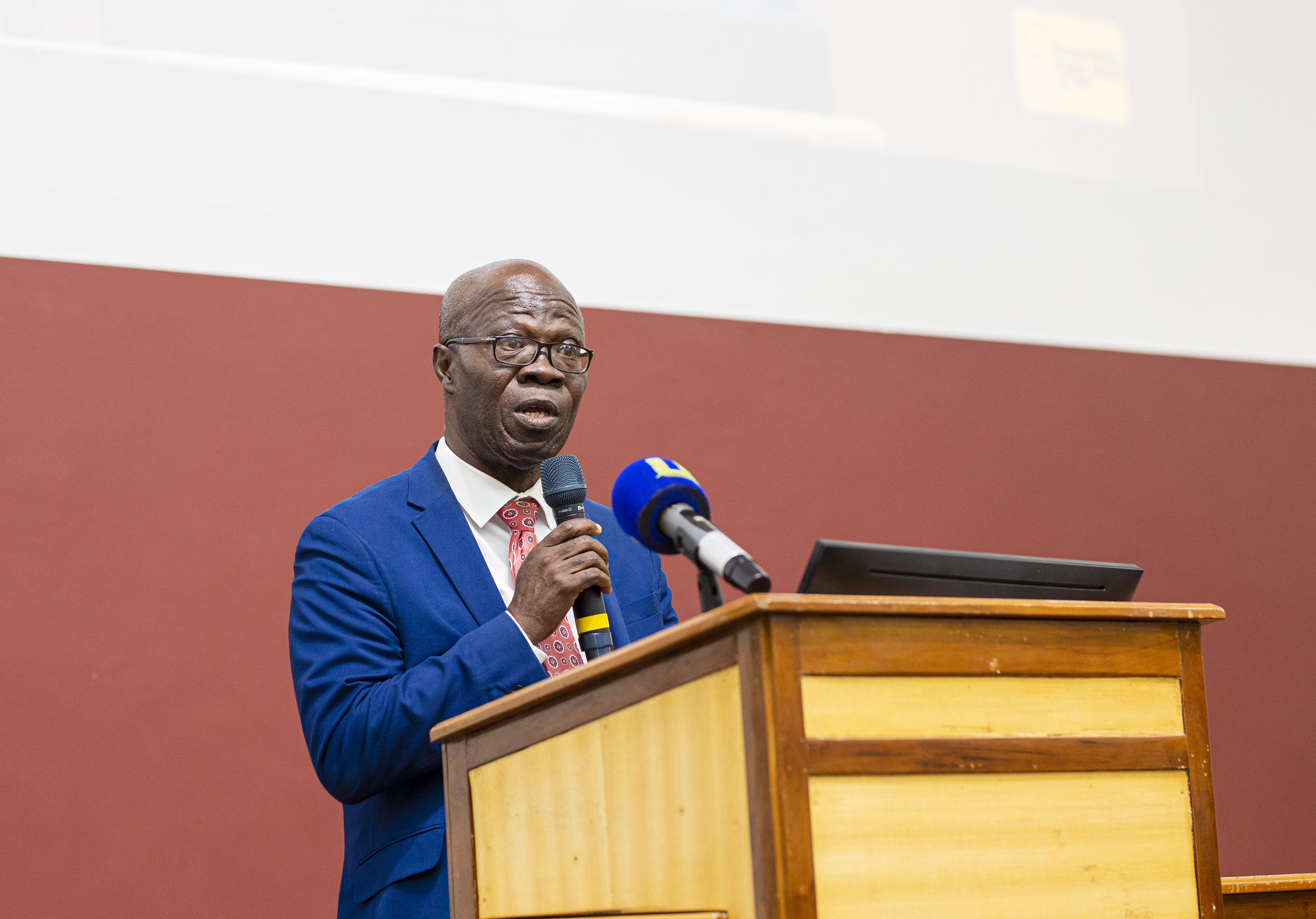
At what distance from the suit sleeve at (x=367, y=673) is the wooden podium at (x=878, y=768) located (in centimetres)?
28

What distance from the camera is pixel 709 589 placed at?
1316 mm

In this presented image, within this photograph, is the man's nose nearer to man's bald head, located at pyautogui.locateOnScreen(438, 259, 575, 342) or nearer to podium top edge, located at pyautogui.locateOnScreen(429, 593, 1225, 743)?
man's bald head, located at pyautogui.locateOnScreen(438, 259, 575, 342)

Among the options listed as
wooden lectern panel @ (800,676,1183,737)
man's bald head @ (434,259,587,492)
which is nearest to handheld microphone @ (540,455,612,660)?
man's bald head @ (434,259,587,492)

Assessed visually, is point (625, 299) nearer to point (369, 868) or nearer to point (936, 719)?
point (369, 868)

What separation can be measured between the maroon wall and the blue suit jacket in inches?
31.0

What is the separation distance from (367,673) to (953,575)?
0.82 metres

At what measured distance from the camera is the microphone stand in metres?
1.28

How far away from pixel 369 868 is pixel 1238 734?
257 cm

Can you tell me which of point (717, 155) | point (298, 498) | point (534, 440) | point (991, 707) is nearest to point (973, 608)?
point (991, 707)

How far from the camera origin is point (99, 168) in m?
2.61

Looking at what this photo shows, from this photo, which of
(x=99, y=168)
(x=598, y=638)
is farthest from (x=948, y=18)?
(x=598, y=638)

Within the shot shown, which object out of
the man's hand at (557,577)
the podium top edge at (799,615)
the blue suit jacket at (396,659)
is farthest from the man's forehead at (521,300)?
the podium top edge at (799,615)

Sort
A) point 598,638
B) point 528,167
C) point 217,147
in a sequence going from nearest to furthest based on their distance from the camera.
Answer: point 598,638, point 217,147, point 528,167

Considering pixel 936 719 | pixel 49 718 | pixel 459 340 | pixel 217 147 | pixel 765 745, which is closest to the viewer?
pixel 765 745
